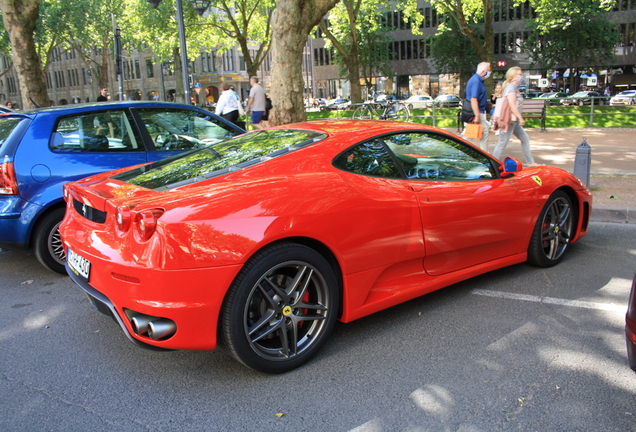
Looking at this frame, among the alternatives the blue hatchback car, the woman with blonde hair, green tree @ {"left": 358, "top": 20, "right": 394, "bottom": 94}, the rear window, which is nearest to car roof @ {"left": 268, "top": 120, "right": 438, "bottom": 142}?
the blue hatchback car

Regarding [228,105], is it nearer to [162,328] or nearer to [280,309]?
[280,309]

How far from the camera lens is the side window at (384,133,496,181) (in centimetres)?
388

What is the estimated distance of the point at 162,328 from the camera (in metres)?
2.78

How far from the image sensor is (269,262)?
2.92 meters

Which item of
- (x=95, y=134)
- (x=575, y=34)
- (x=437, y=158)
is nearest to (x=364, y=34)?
(x=575, y=34)

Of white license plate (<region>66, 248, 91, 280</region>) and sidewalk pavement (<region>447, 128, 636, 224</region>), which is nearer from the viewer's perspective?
white license plate (<region>66, 248, 91, 280</region>)

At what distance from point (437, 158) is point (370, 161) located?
770 mm

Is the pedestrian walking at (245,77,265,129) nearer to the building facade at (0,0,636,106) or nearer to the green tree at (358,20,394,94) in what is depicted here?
the green tree at (358,20,394,94)

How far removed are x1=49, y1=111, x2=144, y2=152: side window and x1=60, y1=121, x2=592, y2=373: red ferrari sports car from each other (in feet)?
5.09

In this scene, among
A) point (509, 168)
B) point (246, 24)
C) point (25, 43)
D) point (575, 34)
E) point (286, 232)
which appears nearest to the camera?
point (286, 232)

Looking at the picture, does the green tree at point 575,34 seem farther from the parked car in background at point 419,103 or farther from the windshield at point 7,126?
the windshield at point 7,126

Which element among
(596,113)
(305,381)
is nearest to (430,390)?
(305,381)

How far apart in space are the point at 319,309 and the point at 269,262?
20.5 inches

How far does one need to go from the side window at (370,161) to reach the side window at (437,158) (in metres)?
0.11
